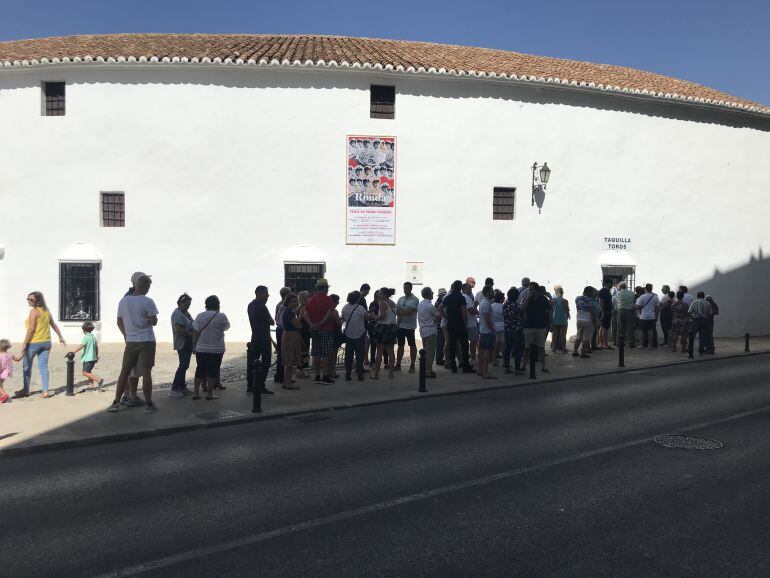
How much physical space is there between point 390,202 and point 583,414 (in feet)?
34.8

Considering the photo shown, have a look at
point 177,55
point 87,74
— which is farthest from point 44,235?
point 177,55

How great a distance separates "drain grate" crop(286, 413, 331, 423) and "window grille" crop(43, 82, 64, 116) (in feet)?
45.0

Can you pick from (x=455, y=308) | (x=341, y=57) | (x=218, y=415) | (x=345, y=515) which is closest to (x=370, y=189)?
(x=341, y=57)

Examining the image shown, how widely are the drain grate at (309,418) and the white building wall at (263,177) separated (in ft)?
29.9

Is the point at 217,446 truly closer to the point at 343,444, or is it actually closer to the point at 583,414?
the point at 343,444

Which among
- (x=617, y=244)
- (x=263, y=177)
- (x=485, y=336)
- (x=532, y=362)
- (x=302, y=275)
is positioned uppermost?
(x=263, y=177)

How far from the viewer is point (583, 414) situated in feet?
30.8

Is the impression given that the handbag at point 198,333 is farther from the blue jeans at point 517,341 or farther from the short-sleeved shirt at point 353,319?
the blue jeans at point 517,341

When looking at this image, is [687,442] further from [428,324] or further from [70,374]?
[70,374]

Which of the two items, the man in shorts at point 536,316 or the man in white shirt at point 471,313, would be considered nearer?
the man in shorts at point 536,316

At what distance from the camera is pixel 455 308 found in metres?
12.5

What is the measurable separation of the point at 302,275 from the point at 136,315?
361 inches

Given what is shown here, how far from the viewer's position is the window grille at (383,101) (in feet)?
61.0

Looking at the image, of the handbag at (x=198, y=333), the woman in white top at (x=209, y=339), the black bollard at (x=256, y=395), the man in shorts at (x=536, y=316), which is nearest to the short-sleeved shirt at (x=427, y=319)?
the man in shorts at (x=536, y=316)
